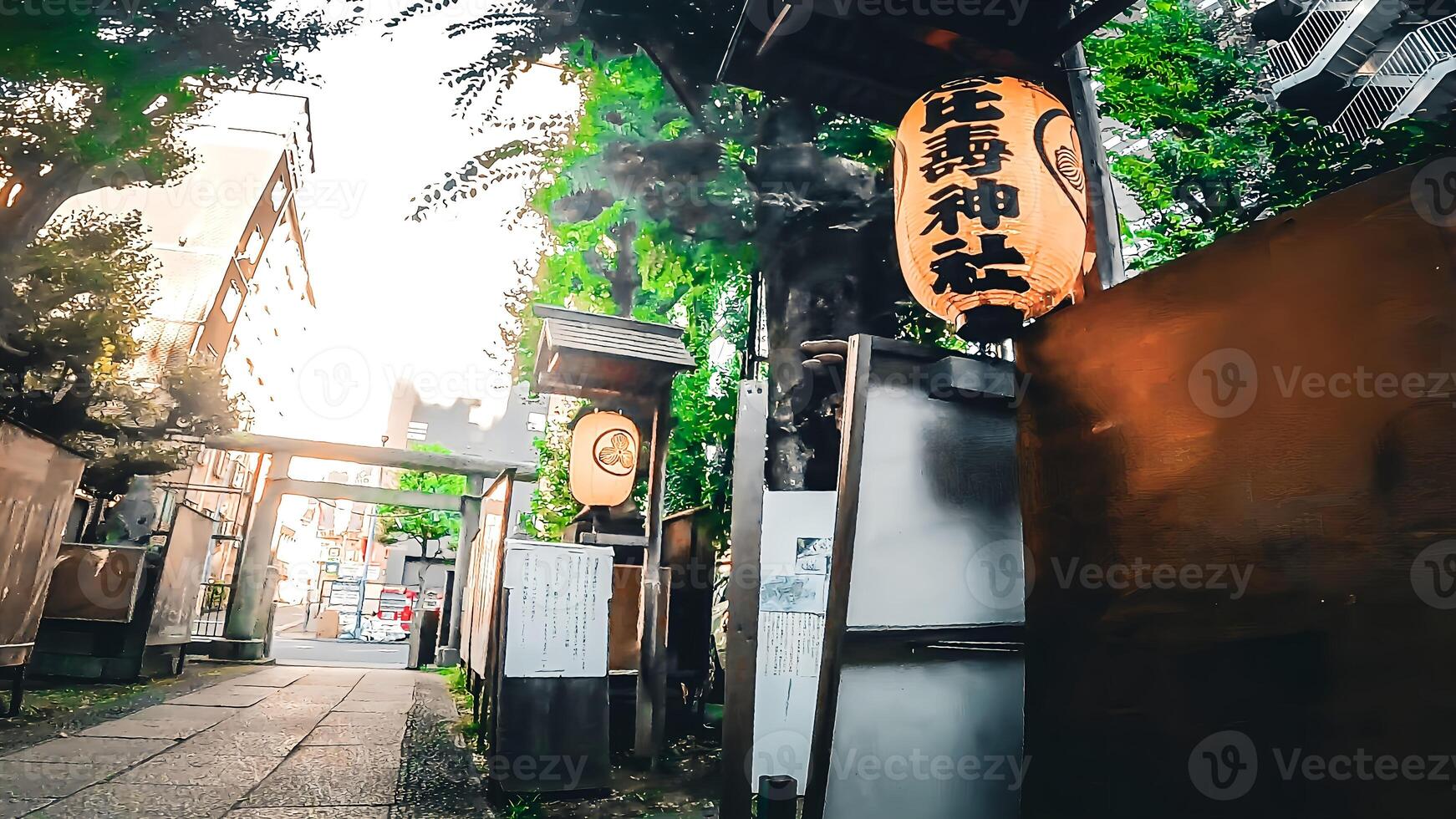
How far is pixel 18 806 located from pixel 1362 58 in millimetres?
26614

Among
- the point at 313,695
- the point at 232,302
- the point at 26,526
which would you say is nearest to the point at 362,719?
the point at 313,695

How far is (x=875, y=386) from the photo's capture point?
3096 mm

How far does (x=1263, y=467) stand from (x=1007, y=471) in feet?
3.67

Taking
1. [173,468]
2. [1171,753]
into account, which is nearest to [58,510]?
[173,468]

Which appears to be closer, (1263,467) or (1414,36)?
(1263,467)

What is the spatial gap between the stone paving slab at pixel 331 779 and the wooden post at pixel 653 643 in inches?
102

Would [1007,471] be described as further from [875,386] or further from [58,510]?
Result: [58,510]

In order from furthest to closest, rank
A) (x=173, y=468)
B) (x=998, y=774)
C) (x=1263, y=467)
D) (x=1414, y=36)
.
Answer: (x=1414, y=36) → (x=173, y=468) → (x=998, y=774) → (x=1263, y=467)

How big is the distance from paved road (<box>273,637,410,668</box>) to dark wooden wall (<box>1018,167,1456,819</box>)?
19.7m

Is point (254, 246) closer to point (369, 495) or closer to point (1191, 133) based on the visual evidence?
point (369, 495)

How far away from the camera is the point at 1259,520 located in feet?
7.48

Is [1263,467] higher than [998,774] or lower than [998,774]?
higher

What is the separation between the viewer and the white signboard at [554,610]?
6398 mm

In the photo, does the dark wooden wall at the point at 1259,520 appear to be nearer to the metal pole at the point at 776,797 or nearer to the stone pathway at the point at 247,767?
the metal pole at the point at 776,797
